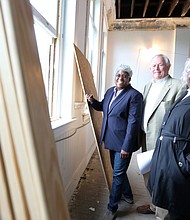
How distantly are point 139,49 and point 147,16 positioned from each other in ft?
3.38

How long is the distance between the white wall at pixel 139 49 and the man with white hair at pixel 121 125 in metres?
4.58

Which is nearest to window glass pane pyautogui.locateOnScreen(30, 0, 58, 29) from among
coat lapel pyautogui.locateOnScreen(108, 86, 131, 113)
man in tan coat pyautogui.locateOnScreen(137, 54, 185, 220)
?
coat lapel pyautogui.locateOnScreen(108, 86, 131, 113)

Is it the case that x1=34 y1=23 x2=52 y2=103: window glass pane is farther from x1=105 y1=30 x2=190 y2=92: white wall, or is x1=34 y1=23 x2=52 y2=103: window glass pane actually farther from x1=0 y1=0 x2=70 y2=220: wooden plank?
x1=105 y1=30 x2=190 y2=92: white wall

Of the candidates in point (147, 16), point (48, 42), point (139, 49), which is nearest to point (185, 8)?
point (147, 16)

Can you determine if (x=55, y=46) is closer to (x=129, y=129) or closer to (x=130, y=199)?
(x=129, y=129)

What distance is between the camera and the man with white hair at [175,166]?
1.38 metres

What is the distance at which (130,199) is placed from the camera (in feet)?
7.95

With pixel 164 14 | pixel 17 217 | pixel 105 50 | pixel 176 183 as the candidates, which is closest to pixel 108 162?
pixel 176 183

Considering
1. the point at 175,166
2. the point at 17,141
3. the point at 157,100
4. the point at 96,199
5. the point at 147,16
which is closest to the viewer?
the point at 17,141

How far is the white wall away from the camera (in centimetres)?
650

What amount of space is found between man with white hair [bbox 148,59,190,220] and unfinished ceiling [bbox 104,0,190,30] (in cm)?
510

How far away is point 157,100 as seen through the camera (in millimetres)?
2023

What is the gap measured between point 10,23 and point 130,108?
162 cm

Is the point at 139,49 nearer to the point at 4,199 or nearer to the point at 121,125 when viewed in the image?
the point at 121,125
